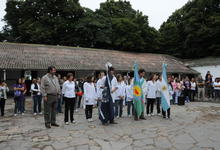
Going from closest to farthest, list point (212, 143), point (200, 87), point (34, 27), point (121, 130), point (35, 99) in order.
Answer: point (212, 143), point (121, 130), point (35, 99), point (200, 87), point (34, 27)

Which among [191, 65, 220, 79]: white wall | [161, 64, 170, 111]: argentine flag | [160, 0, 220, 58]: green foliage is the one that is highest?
[160, 0, 220, 58]: green foliage

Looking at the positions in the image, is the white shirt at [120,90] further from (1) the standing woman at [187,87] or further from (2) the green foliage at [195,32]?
(2) the green foliage at [195,32]

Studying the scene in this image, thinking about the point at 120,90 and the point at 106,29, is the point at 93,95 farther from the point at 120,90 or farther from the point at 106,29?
the point at 106,29

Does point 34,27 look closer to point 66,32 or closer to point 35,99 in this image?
point 66,32

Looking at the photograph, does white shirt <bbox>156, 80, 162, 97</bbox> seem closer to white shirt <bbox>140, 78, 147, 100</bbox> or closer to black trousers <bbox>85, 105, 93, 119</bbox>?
white shirt <bbox>140, 78, 147, 100</bbox>

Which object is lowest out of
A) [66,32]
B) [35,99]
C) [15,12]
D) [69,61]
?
[35,99]

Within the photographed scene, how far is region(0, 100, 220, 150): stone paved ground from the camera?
171 inches

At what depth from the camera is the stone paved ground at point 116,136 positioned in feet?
14.2

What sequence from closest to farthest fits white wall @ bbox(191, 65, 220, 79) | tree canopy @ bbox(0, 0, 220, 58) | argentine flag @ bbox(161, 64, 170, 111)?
argentine flag @ bbox(161, 64, 170, 111)
white wall @ bbox(191, 65, 220, 79)
tree canopy @ bbox(0, 0, 220, 58)

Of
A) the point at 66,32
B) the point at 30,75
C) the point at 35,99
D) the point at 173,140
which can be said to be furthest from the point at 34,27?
the point at 173,140

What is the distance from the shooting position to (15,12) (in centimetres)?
3228

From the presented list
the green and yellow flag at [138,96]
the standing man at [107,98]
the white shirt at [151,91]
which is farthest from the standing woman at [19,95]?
the white shirt at [151,91]

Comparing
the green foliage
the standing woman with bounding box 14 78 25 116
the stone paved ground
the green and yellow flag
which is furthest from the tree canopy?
the stone paved ground

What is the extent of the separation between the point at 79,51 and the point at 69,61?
3429 mm
